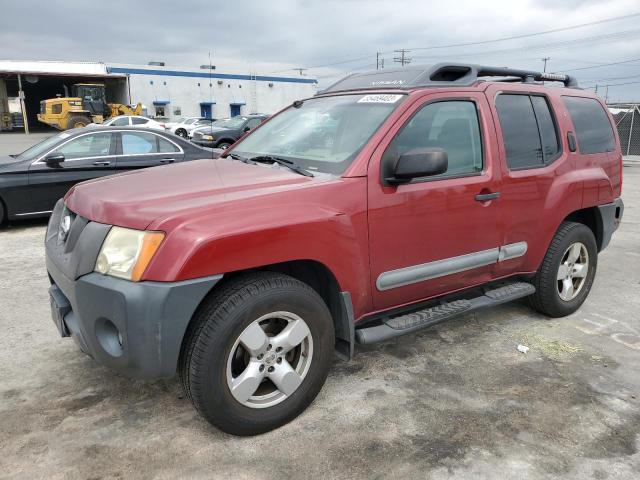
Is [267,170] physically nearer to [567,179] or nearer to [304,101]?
[304,101]

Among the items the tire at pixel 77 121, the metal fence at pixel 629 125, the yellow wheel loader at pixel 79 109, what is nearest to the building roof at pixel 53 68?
the yellow wheel loader at pixel 79 109

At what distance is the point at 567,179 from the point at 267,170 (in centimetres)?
236

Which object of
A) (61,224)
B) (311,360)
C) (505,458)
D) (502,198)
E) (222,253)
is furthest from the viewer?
(502,198)

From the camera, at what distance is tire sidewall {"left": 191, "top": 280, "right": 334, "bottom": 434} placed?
7.97ft

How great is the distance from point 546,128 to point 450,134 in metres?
1.05

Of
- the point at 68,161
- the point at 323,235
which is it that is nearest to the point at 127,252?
the point at 323,235

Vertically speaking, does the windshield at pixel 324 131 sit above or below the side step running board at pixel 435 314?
above

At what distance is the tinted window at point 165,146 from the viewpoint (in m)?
8.31

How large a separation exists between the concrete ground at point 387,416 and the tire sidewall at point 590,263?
0.77ft

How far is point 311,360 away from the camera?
2787 millimetres

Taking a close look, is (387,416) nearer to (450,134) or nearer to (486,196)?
(486,196)

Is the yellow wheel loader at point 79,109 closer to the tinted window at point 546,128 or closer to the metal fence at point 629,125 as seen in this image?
the metal fence at point 629,125

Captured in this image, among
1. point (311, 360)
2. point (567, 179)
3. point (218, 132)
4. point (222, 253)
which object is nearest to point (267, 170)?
point (222, 253)

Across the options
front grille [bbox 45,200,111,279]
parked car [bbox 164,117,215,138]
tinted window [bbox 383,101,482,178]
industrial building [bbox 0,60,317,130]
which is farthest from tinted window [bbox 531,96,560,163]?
industrial building [bbox 0,60,317,130]
